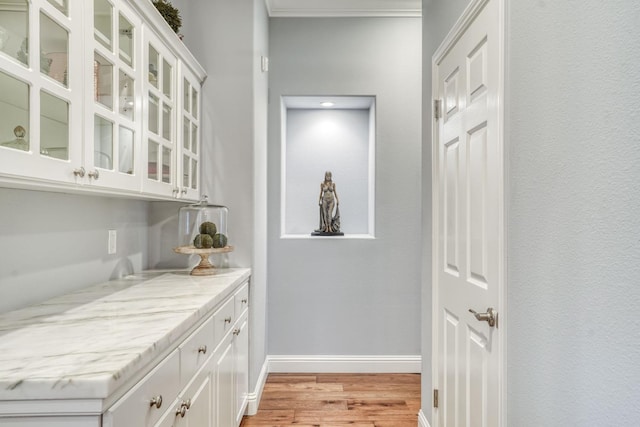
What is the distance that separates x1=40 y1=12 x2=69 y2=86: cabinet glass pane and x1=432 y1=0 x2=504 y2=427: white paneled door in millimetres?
1344

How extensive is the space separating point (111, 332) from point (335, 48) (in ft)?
9.08

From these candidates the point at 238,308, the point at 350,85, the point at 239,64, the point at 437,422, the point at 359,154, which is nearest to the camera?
the point at 437,422

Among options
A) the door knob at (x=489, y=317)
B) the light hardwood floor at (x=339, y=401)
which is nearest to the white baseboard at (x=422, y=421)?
the light hardwood floor at (x=339, y=401)

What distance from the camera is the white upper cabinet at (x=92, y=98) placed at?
1.05 meters

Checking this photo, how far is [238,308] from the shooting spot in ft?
7.57

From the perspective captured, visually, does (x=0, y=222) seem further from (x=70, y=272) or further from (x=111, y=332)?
(x=111, y=332)

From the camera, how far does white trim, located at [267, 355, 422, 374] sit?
130 inches

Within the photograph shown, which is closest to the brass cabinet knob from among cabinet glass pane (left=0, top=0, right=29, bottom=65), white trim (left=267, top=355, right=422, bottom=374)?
cabinet glass pane (left=0, top=0, right=29, bottom=65)

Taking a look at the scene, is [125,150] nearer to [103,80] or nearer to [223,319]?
[103,80]

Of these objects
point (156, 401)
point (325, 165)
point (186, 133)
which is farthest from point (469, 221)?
point (325, 165)

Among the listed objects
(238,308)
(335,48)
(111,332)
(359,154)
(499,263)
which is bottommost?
(238,308)

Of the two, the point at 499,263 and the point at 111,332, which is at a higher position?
the point at 499,263

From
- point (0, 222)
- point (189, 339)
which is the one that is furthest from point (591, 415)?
point (0, 222)

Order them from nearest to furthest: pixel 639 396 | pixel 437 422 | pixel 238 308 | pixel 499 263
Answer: pixel 639 396 → pixel 499 263 → pixel 437 422 → pixel 238 308
